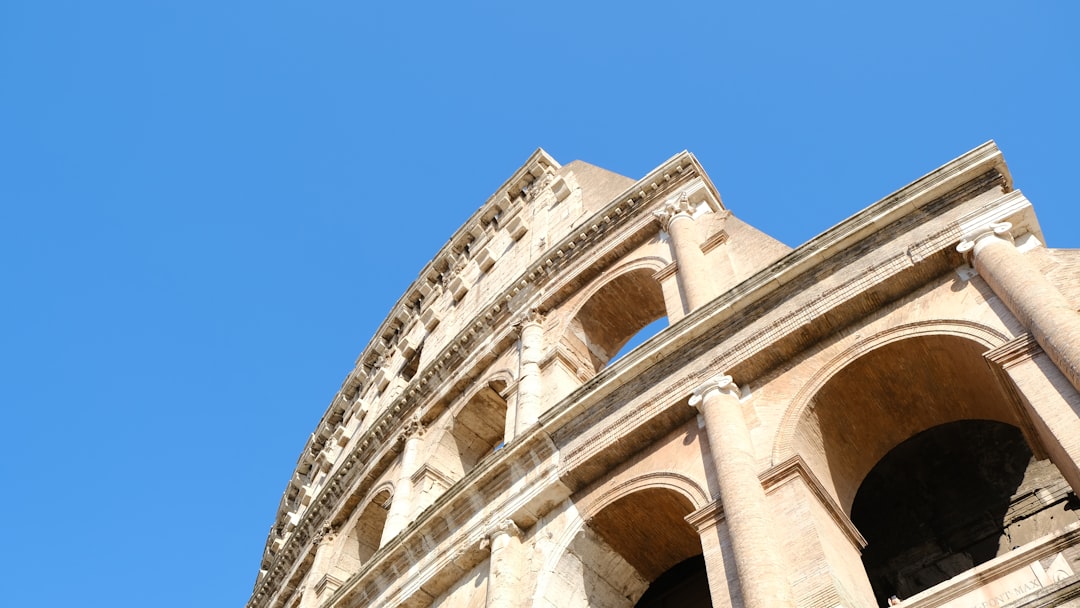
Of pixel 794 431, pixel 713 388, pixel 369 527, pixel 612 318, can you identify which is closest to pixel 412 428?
pixel 369 527

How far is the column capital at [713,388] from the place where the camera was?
1080cm

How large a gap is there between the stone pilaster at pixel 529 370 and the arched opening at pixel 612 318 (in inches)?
23.4

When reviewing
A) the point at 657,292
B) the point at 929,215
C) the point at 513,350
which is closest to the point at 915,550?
the point at 929,215

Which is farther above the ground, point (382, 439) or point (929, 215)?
point (382, 439)

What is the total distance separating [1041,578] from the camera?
7.38 metres

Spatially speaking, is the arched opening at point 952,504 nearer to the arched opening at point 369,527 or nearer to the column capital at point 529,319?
the column capital at point 529,319

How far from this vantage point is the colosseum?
862 centimetres

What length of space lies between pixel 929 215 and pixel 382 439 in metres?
12.1

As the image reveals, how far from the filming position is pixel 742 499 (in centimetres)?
912

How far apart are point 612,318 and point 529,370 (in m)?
1.94

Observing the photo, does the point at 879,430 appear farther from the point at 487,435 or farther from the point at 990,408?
the point at 487,435

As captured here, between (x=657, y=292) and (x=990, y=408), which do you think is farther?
(x=657, y=292)

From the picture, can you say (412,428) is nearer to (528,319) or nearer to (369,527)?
(369,527)

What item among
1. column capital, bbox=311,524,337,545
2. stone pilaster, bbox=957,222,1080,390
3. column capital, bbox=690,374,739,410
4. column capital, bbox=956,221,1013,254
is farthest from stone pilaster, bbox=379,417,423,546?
stone pilaster, bbox=957,222,1080,390
